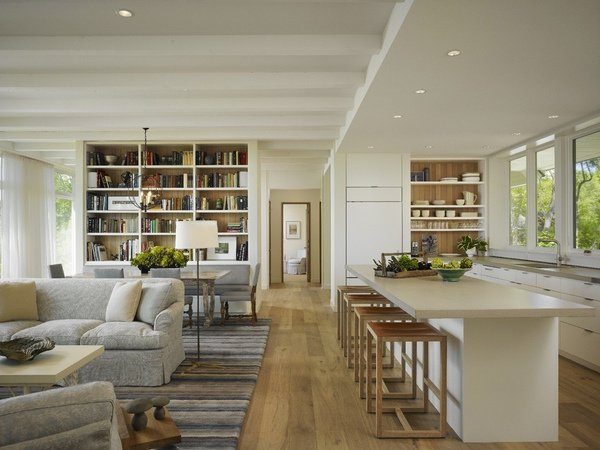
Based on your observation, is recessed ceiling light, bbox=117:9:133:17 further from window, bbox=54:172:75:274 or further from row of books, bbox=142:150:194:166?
window, bbox=54:172:75:274

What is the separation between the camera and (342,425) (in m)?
2.86

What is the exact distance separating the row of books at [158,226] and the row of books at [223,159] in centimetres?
107

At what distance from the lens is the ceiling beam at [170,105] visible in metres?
4.89

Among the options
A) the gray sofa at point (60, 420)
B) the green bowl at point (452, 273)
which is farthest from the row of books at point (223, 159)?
the gray sofa at point (60, 420)

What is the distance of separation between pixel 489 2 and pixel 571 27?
26.3 inches

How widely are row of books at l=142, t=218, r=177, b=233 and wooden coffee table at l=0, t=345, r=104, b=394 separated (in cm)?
415

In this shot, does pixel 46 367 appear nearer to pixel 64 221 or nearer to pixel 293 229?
pixel 64 221

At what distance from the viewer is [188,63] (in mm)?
3850

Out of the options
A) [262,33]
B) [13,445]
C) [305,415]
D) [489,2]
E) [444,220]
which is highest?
[262,33]

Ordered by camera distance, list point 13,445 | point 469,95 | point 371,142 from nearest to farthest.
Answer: point 13,445 < point 469,95 < point 371,142

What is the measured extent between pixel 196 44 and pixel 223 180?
3.89 metres

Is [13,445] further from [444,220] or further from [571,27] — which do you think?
[444,220]

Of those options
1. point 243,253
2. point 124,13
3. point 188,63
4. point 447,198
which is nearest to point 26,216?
point 243,253

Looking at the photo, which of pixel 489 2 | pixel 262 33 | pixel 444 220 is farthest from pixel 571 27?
pixel 444 220
